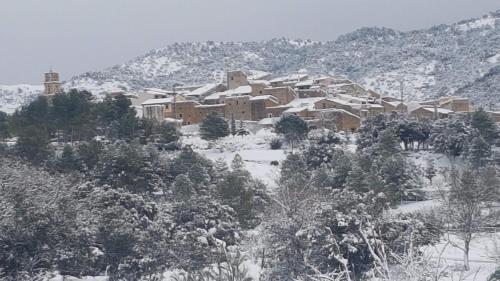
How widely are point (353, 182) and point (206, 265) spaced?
Answer: 11.3 m

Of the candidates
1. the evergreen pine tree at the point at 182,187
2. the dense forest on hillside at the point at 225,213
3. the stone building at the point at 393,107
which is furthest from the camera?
the stone building at the point at 393,107

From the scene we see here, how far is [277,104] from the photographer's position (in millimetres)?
57375

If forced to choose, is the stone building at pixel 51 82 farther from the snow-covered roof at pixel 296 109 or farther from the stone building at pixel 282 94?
the snow-covered roof at pixel 296 109

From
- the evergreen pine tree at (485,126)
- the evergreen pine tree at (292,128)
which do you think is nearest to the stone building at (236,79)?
the evergreen pine tree at (292,128)

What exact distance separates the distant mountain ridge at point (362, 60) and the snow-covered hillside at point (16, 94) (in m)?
11.2

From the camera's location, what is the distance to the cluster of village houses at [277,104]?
53.8 m

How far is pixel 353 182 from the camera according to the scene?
96.1ft

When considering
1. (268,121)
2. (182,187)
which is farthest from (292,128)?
(182,187)

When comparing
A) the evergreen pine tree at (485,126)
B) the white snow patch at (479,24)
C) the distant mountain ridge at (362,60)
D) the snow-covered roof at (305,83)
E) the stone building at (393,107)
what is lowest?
the evergreen pine tree at (485,126)

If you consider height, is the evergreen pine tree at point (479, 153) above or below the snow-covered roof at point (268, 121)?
below

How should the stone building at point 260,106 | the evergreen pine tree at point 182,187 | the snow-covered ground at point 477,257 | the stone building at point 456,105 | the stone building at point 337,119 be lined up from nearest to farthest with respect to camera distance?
the snow-covered ground at point 477,257
the evergreen pine tree at point 182,187
the stone building at point 337,119
the stone building at point 260,106
the stone building at point 456,105

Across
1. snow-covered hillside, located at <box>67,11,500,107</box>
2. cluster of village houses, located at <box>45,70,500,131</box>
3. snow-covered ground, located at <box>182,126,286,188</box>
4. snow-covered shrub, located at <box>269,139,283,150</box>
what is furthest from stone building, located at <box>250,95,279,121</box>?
snow-covered hillside, located at <box>67,11,500,107</box>

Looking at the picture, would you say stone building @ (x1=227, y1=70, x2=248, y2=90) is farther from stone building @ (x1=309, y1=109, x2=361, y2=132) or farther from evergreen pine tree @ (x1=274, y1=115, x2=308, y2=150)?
evergreen pine tree @ (x1=274, y1=115, x2=308, y2=150)

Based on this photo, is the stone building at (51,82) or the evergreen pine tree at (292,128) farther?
the stone building at (51,82)
